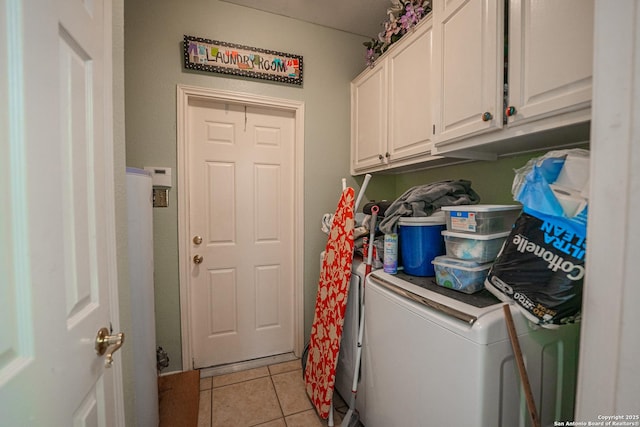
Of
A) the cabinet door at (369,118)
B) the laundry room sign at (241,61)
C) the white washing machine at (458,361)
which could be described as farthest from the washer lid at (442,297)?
the laundry room sign at (241,61)

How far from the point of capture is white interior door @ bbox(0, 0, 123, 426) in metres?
0.41

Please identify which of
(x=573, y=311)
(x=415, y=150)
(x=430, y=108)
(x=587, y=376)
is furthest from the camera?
(x=415, y=150)

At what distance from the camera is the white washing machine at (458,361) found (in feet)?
2.62

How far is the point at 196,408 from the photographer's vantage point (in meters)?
1.62

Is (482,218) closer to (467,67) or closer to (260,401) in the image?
(467,67)

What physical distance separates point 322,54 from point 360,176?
3.68 feet

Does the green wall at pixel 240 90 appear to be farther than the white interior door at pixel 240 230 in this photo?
No

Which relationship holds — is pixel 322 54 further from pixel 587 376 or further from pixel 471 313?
pixel 587 376

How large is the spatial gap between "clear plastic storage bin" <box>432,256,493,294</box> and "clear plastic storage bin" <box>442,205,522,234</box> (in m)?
0.14

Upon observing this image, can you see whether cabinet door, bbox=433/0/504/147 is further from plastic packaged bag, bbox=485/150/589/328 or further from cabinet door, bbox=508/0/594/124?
plastic packaged bag, bbox=485/150/589/328

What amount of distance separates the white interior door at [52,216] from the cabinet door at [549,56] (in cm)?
146

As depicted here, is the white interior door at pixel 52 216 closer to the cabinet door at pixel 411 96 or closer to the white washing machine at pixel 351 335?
the white washing machine at pixel 351 335

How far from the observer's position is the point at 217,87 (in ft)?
6.15

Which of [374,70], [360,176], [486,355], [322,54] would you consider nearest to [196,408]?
[486,355]
